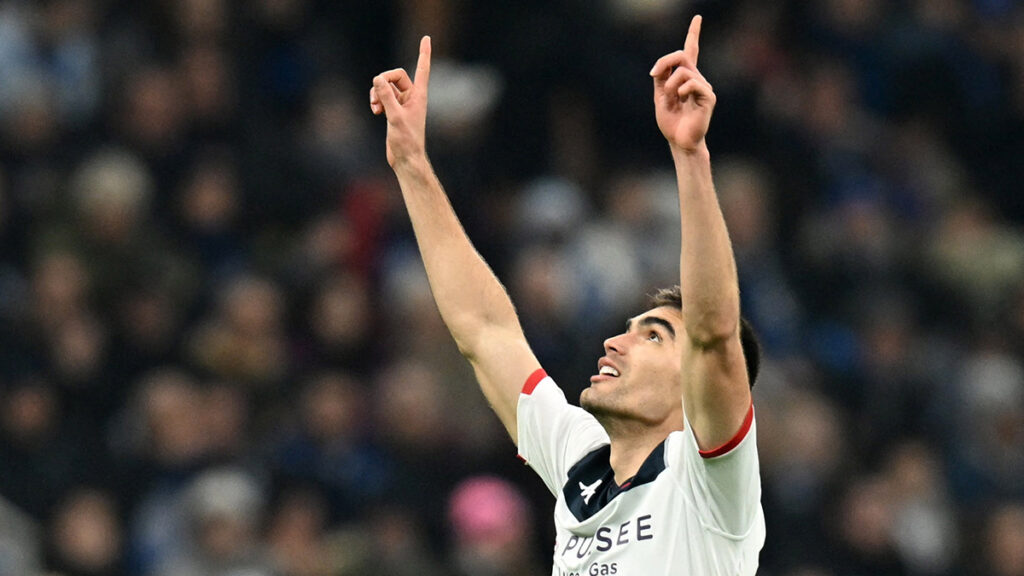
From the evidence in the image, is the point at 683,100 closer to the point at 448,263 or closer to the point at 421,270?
the point at 448,263

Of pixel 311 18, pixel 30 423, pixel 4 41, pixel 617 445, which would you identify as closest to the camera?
pixel 617 445

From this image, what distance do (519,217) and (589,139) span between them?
82 centimetres

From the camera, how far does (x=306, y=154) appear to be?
10.7 metres

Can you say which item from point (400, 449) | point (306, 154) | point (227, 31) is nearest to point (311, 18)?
point (227, 31)

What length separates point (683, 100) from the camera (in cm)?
408

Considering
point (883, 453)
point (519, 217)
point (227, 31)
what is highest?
point (227, 31)

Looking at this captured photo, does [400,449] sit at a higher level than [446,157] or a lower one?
lower

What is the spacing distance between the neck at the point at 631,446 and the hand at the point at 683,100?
1.02 metres

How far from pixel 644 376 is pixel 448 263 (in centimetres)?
79

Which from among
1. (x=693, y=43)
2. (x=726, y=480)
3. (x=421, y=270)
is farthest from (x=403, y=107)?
(x=421, y=270)

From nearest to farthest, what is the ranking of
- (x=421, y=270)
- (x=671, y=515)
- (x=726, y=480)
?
(x=726, y=480)
(x=671, y=515)
(x=421, y=270)

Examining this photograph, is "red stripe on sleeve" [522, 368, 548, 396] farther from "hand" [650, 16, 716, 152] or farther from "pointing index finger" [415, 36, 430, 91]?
"hand" [650, 16, 716, 152]

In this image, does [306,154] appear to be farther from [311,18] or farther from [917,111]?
[917,111]

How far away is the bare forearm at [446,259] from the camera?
5.32 meters
